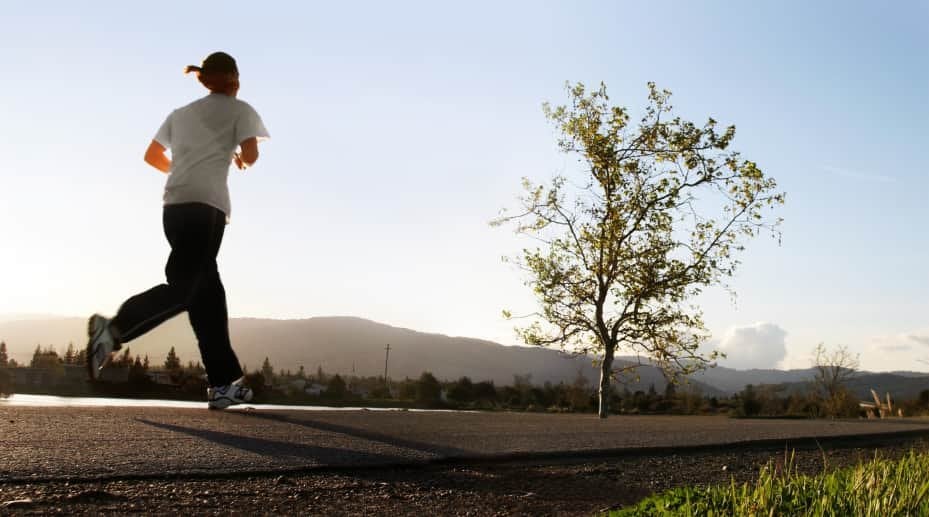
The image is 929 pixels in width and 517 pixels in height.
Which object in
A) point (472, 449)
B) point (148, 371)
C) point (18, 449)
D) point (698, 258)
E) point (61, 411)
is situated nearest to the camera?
point (18, 449)

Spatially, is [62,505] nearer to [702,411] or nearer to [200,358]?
[200,358]

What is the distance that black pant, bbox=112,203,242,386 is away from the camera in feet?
16.9

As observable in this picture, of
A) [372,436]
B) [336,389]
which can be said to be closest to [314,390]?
[336,389]

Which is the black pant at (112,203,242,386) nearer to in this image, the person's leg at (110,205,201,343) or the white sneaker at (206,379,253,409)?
the person's leg at (110,205,201,343)

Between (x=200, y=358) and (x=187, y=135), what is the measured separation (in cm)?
171

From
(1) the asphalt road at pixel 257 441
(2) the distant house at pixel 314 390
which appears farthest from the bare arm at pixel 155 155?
(2) the distant house at pixel 314 390

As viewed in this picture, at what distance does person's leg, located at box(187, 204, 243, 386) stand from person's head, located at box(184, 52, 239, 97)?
103 cm

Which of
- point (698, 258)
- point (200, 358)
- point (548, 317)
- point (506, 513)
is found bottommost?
point (506, 513)

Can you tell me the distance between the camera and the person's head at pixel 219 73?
5.68m

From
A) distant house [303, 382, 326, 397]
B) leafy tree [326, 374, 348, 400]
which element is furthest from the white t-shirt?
leafy tree [326, 374, 348, 400]

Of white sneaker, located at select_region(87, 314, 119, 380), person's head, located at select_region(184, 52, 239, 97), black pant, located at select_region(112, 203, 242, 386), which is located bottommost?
white sneaker, located at select_region(87, 314, 119, 380)

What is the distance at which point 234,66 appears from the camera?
5746mm

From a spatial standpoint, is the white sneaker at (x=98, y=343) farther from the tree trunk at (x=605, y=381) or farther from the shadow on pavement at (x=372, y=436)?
the tree trunk at (x=605, y=381)

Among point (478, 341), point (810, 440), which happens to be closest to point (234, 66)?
point (810, 440)
